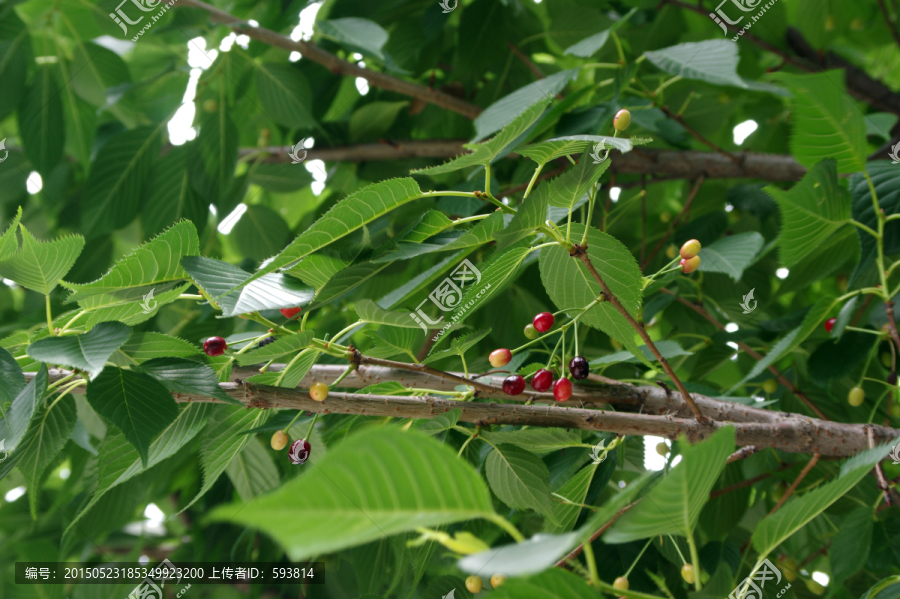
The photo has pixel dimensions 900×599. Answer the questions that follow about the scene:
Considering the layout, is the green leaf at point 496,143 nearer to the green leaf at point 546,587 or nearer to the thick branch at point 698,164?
the green leaf at point 546,587

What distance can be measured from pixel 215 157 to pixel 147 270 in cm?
92

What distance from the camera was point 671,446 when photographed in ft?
3.13

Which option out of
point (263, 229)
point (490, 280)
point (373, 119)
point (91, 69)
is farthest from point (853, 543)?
point (91, 69)

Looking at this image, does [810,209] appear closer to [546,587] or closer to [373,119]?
[546,587]

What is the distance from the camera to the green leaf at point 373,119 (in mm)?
1467

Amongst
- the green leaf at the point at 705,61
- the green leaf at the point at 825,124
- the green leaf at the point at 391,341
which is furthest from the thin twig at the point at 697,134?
the green leaf at the point at 391,341

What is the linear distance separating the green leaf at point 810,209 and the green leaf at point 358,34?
0.70 m

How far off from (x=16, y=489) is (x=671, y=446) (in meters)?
1.70

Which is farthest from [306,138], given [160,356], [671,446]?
[671,446]

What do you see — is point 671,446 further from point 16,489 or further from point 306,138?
point 16,489

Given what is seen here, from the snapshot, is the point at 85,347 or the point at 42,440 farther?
the point at 42,440

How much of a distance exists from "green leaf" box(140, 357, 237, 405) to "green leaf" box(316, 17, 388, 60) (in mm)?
691

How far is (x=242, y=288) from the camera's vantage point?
0.51 metres

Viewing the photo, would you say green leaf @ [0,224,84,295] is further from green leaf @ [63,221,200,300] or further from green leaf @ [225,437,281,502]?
green leaf @ [225,437,281,502]
